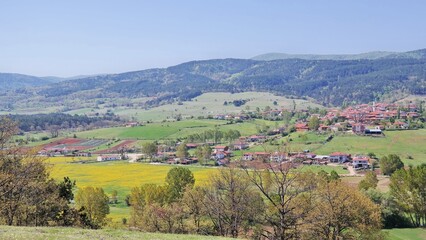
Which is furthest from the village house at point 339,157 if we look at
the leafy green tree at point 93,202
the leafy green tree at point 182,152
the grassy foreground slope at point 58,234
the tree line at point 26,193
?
the grassy foreground slope at point 58,234

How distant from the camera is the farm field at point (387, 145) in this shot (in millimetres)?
109812

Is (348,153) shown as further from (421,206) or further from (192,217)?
(192,217)

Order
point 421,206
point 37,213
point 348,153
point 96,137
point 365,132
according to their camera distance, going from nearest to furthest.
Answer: point 37,213 → point 421,206 → point 348,153 → point 365,132 → point 96,137

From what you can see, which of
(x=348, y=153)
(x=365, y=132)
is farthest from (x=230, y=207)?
(x=365, y=132)

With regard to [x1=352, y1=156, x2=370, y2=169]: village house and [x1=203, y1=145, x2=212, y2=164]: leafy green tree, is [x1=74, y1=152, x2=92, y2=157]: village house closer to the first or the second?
[x1=203, y1=145, x2=212, y2=164]: leafy green tree

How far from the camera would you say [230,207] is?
33344 millimetres

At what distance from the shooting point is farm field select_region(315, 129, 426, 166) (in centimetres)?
10981

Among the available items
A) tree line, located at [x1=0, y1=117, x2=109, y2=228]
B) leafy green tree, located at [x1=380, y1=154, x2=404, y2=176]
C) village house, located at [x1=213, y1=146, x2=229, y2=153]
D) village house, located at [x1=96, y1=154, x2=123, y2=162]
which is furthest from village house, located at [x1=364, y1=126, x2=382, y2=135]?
tree line, located at [x1=0, y1=117, x2=109, y2=228]

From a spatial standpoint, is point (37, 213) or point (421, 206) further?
point (421, 206)

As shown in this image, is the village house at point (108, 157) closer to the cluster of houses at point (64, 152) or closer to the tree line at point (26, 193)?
the cluster of houses at point (64, 152)

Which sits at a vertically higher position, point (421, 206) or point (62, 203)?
point (62, 203)

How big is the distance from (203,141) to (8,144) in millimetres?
115574

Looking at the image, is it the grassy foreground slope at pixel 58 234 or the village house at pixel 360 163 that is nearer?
the grassy foreground slope at pixel 58 234

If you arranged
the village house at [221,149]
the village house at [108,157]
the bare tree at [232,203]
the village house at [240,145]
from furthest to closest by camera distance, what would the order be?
the village house at [240,145]
the village house at [108,157]
the village house at [221,149]
the bare tree at [232,203]
